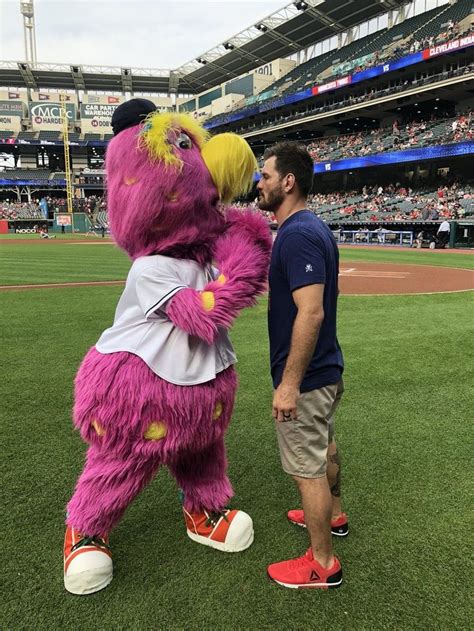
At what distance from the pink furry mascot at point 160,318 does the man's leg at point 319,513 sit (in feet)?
1.39

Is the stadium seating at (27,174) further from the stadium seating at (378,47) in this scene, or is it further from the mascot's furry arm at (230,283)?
the mascot's furry arm at (230,283)

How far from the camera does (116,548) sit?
2365 mm

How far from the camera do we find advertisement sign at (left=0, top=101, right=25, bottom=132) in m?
65.3

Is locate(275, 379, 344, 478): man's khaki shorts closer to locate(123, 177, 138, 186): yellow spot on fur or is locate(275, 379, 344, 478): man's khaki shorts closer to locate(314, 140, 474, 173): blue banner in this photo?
locate(123, 177, 138, 186): yellow spot on fur

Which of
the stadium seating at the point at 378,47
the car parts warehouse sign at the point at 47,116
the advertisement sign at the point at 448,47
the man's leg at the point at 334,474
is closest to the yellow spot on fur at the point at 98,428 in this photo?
the man's leg at the point at 334,474

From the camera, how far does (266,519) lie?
8.53ft

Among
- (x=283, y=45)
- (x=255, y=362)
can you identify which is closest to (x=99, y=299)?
(x=255, y=362)

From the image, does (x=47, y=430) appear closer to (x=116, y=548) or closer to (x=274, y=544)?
(x=116, y=548)

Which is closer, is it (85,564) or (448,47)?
(85,564)

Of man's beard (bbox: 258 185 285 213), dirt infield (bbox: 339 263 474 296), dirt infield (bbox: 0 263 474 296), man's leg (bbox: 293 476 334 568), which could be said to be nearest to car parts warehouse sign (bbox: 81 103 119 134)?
dirt infield (bbox: 339 263 474 296)

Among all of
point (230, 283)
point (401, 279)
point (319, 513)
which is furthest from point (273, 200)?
point (401, 279)

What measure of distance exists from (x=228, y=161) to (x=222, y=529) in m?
1.72

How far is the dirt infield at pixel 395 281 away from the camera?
10.5 m

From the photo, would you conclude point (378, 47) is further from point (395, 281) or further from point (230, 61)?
point (395, 281)
